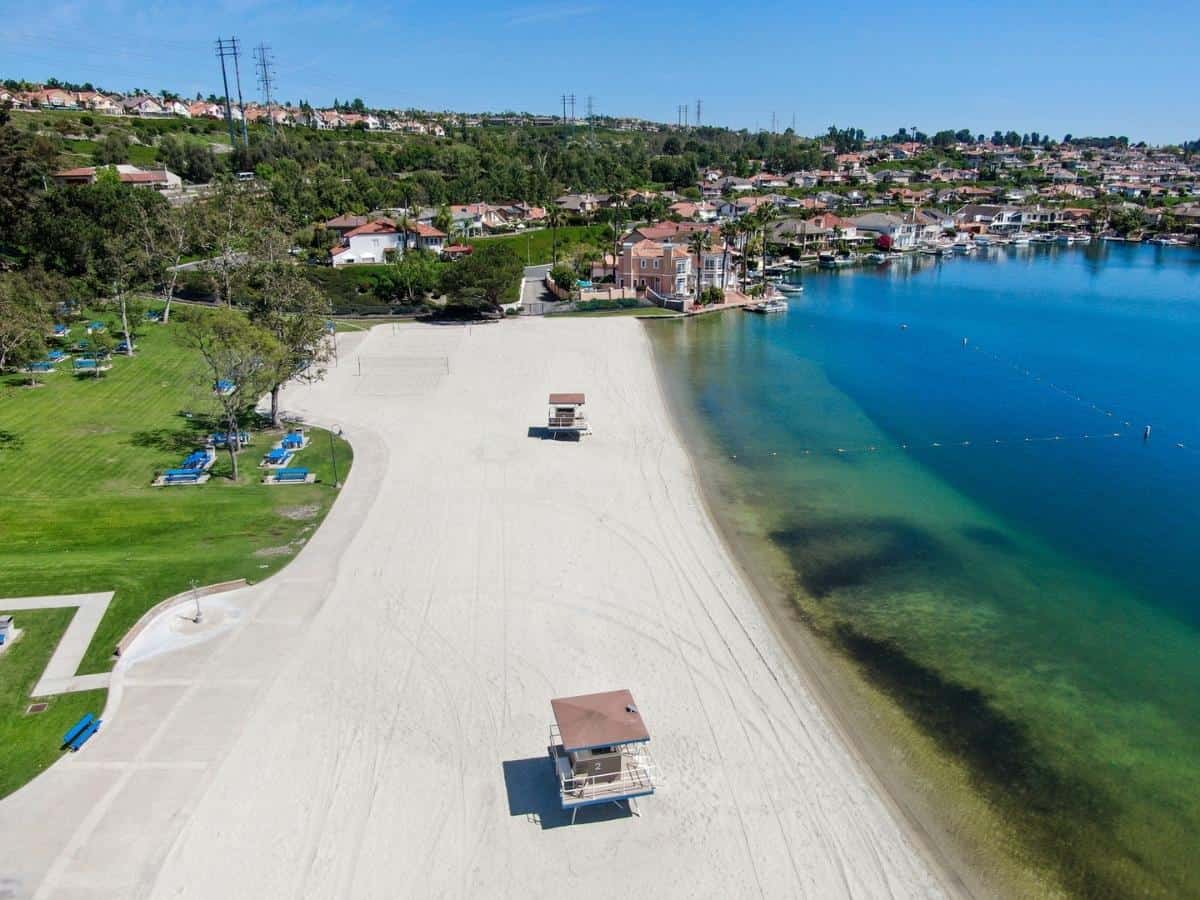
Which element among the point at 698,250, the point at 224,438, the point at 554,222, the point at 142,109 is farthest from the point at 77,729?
the point at 142,109

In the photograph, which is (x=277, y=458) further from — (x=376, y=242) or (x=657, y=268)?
(x=376, y=242)

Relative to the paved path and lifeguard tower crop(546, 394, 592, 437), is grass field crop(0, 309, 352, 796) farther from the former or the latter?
the paved path

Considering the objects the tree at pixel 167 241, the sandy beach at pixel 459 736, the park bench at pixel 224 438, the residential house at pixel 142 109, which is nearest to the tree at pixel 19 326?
the tree at pixel 167 241

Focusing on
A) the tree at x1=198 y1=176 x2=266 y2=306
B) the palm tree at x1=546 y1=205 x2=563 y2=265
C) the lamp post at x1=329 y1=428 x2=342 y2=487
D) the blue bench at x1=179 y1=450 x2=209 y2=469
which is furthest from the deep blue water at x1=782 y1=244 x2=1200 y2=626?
the tree at x1=198 y1=176 x2=266 y2=306

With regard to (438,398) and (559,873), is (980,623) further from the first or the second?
(438,398)

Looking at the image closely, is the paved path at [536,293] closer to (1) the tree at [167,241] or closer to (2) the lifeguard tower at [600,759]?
(1) the tree at [167,241]
